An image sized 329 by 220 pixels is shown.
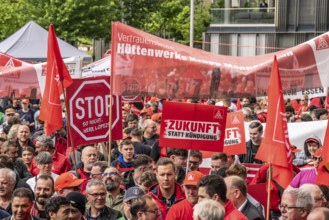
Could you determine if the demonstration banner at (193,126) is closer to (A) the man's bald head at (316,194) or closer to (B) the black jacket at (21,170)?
(B) the black jacket at (21,170)

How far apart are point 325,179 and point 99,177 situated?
271cm

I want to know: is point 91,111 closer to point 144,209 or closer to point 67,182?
point 67,182

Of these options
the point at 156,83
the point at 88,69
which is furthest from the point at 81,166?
the point at 88,69

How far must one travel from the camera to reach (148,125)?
16.6 meters

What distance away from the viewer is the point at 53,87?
1389 cm

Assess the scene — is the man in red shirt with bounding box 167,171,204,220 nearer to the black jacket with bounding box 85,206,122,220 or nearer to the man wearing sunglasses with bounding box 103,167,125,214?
the black jacket with bounding box 85,206,122,220

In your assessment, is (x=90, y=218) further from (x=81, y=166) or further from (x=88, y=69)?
(x=88, y=69)

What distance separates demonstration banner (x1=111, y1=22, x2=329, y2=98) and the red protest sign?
1.19 feet

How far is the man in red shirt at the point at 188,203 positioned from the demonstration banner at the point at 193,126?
2027mm

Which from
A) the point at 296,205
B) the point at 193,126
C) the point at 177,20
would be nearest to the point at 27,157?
the point at 193,126

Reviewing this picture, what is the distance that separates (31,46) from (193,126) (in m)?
19.4

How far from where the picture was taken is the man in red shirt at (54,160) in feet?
44.0

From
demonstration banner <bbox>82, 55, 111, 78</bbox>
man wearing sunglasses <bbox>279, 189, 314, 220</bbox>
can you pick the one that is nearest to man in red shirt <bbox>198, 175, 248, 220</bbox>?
man wearing sunglasses <bbox>279, 189, 314, 220</bbox>

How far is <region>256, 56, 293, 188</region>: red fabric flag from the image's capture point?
1083 centimetres
